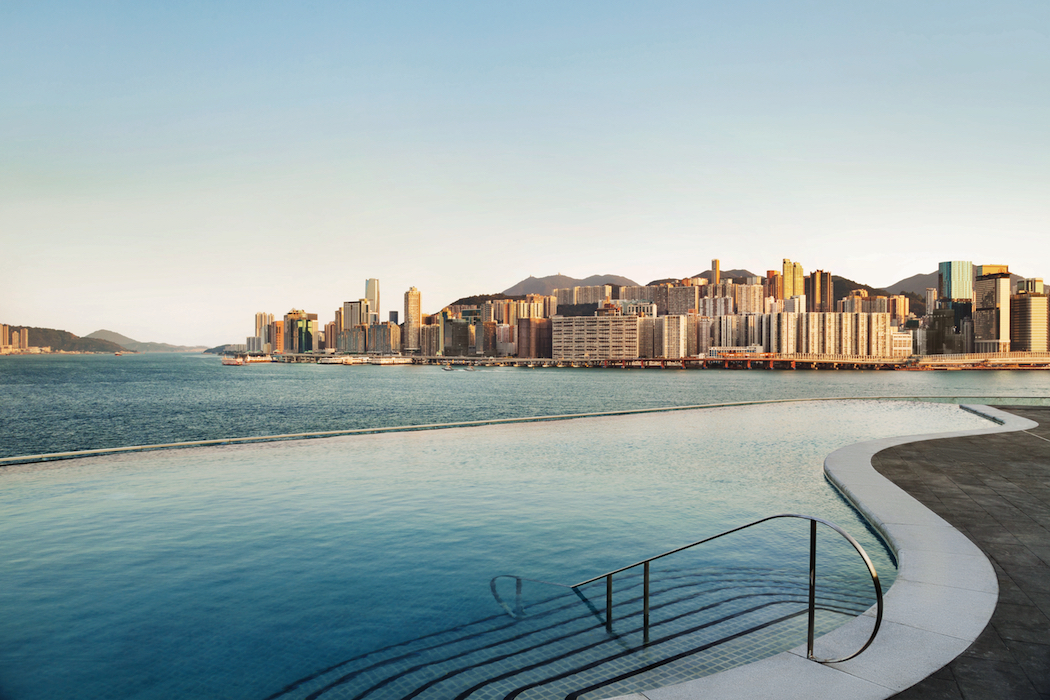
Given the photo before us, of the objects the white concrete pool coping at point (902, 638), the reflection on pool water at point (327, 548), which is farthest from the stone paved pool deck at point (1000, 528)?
the reflection on pool water at point (327, 548)

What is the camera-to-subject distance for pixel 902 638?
5586mm

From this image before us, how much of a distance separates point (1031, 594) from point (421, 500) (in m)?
10.4

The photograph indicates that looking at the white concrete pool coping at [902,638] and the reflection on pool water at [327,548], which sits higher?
the white concrete pool coping at [902,638]

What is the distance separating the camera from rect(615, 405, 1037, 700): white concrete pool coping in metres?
4.86

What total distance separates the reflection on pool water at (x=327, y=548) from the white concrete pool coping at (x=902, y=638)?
81 centimetres

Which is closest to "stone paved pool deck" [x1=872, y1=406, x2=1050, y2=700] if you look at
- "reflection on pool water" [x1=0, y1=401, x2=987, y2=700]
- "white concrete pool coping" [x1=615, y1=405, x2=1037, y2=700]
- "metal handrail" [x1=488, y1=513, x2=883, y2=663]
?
"white concrete pool coping" [x1=615, y1=405, x2=1037, y2=700]

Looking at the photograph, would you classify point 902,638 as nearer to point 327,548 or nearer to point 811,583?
point 811,583

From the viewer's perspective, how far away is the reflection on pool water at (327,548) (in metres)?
6.94

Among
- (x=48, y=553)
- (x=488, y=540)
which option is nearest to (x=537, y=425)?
(x=488, y=540)

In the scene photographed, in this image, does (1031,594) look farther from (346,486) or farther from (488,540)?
(346,486)

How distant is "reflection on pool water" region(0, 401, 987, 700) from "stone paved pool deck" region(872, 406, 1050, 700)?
145 centimetres

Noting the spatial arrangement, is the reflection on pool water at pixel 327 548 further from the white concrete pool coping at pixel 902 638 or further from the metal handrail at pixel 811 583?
the white concrete pool coping at pixel 902 638

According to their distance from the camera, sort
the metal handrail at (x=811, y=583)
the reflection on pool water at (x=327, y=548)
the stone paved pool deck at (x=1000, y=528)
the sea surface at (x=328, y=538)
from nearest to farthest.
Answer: the stone paved pool deck at (x=1000, y=528), the metal handrail at (x=811, y=583), the reflection on pool water at (x=327, y=548), the sea surface at (x=328, y=538)

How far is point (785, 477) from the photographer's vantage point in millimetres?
15805
